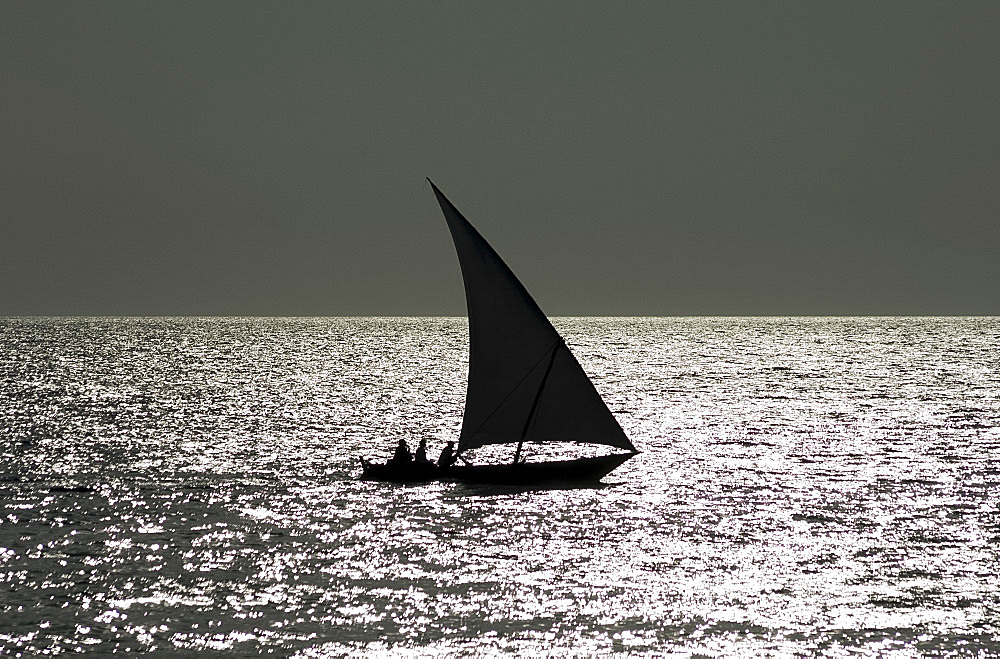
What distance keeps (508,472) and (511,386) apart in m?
3.81

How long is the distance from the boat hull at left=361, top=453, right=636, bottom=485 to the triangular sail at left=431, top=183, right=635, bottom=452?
4.28 ft

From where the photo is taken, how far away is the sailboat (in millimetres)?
50375

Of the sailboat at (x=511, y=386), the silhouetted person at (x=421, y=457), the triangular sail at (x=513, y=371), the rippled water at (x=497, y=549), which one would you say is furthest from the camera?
the silhouetted person at (x=421, y=457)

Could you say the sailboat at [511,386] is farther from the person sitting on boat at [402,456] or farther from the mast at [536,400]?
the person sitting on boat at [402,456]

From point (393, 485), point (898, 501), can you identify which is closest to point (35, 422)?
point (393, 485)

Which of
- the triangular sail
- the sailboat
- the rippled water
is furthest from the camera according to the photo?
the sailboat

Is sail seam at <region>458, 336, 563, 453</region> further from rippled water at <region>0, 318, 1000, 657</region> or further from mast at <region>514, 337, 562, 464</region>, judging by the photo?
rippled water at <region>0, 318, 1000, 657</region>

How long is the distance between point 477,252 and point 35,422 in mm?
53065

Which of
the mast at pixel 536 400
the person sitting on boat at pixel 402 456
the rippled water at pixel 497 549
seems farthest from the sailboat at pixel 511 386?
the rippled water at pixel 497 549

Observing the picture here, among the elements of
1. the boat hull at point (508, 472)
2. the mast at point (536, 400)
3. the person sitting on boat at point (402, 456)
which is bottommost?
the boat hull at point (508, 472)

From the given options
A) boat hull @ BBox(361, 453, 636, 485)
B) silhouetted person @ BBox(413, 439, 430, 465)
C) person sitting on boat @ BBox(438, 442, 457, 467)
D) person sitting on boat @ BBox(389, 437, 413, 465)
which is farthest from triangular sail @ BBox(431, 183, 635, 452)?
person sitting on boat @ BBox(389, 437, 413, 465)

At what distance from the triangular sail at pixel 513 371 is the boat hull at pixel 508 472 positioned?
1.30 m

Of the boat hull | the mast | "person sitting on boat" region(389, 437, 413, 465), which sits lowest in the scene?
the boat hull

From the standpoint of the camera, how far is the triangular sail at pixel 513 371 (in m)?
50.2
